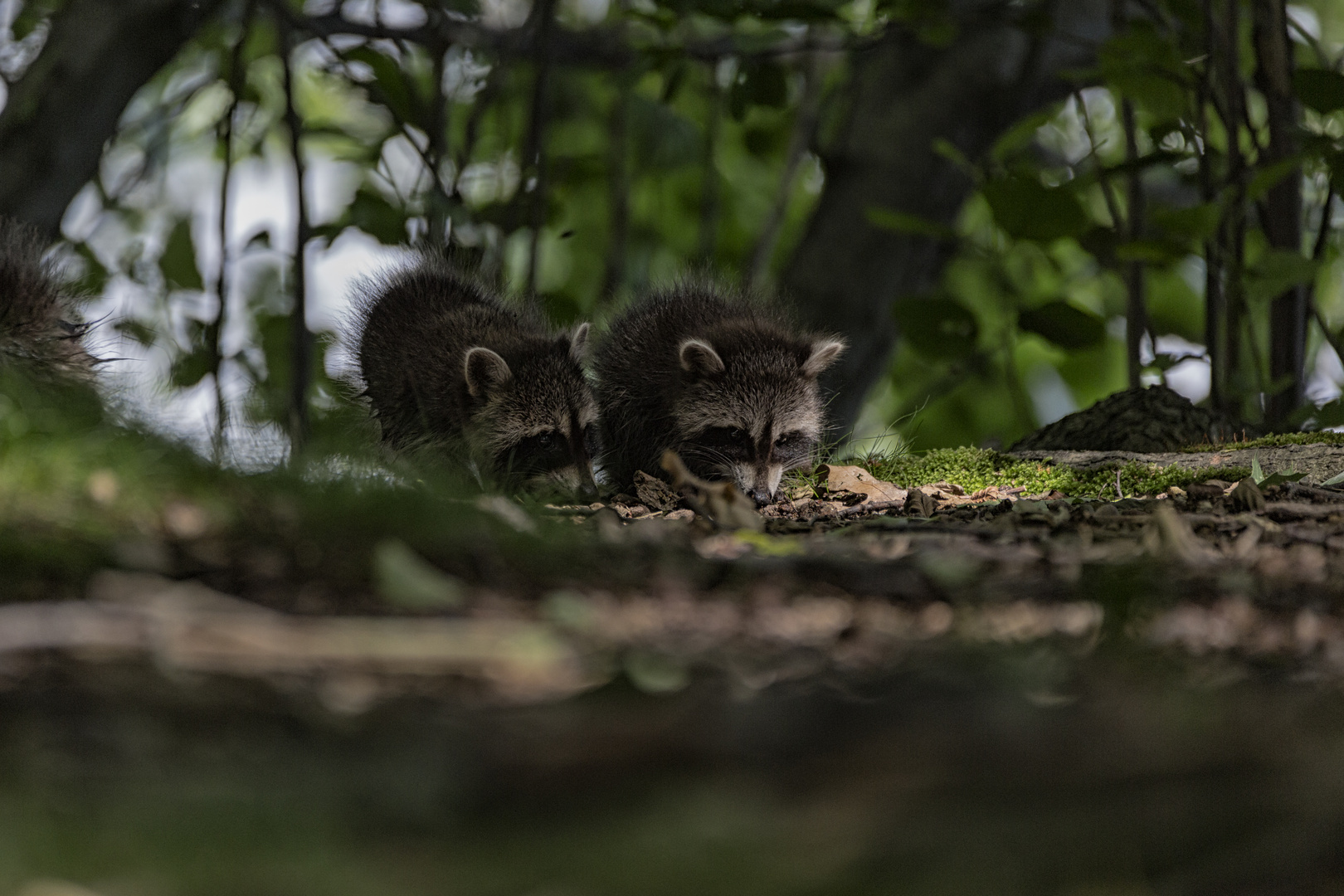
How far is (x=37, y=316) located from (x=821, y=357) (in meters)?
3.69

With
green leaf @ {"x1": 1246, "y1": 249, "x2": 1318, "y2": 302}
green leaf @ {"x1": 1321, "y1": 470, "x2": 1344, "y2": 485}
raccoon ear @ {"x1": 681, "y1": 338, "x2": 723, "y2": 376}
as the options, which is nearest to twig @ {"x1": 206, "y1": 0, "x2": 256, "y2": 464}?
raccoon ear @ {"x1": 681, "y1": 338, "x2": 723, "y2": 376}

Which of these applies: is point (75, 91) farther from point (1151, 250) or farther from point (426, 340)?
point (1151, 250)

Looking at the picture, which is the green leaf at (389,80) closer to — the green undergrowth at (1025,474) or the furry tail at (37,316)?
the furry tail at (37,316)

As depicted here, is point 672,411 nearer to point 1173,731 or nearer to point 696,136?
point 696,136

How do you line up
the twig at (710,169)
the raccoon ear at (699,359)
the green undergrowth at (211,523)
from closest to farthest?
1. the green undergrowth at (211,523)
2. the raccoon ear at (699,359)
3. the twig at (710,169)

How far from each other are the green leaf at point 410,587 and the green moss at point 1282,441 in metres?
3.76

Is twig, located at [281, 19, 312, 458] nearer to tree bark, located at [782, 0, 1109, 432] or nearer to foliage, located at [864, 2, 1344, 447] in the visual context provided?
foliage, located at [864, 2, 1344, 447]

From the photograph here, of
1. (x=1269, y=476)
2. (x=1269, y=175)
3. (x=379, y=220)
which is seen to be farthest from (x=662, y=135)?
(x=1269, y=476)

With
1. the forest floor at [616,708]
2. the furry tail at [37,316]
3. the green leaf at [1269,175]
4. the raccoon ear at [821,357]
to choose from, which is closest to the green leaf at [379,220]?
the furry tail at [37,316]

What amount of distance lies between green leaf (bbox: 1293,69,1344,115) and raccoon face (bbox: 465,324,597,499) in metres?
3.75

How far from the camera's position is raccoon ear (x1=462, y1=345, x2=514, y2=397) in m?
5.61

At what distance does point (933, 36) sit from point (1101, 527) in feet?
13.9

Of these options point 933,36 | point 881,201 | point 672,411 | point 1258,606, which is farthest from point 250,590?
point 881,201

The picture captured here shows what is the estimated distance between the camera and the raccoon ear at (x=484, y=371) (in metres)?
Answer: 5.61
